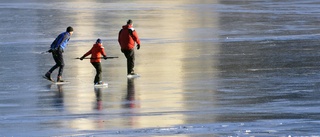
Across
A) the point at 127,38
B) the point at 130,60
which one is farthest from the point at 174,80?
the point at 127,38

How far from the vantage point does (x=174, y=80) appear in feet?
66.1

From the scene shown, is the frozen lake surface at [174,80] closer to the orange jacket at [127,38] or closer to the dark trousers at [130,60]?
the dark trousers at [130,60]

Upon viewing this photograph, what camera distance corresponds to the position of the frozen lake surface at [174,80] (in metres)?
14.0

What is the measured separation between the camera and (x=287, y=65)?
22.8 m

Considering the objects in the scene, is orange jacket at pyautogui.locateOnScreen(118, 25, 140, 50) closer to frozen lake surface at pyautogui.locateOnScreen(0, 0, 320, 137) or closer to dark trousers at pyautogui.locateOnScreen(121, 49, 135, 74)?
dark trousers at pyautogui.locateOnScreen(121, 49, 135, 74)

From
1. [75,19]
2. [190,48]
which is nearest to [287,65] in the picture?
[190,48]

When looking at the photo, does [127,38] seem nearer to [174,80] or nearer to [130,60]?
[130,60]

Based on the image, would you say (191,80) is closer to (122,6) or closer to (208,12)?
(208,12)

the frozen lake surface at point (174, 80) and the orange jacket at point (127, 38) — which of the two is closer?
the frozen lake surface at point (174, 80)

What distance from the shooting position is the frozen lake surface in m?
14.0

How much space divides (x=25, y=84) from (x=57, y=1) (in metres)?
41.0

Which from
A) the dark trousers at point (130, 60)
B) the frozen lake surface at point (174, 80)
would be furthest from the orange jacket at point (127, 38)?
the frozen lake surface at point (174, 80)

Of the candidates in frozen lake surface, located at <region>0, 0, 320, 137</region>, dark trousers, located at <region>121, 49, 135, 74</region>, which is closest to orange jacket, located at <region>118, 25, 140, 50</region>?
dark trousers, located at <region>121, 49, 135, 74</region>

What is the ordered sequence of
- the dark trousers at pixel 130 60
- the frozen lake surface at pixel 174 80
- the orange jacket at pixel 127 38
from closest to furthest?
the frozen lake surface at pixel 174 80, the dark trousers at pixel 130 60, the orange jacket at pixel 127 38
